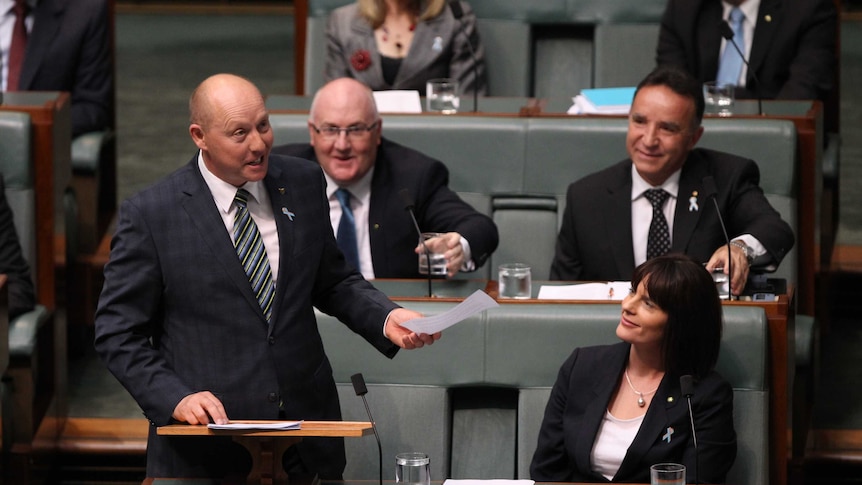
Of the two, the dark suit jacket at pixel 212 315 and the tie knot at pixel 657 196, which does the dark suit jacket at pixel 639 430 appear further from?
the tie knot at pixel 657 196

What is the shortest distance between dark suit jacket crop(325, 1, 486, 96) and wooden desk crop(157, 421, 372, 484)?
5.65 ft

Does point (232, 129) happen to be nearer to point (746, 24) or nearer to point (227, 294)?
point (227, 294)

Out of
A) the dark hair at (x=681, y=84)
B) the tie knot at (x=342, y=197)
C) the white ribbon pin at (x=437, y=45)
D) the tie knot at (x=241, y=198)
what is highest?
the white ribbon pin at (x=437, y=45)

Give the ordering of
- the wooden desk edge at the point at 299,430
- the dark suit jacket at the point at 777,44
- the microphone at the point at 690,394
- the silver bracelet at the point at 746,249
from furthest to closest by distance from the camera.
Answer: the dark suit jacket at the point at 777,44 → the silver bracelet at the point at 746,249 → the microphone at the point at 690,394 → the wooden desk edge at the point at 299,430

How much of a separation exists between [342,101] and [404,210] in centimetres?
22

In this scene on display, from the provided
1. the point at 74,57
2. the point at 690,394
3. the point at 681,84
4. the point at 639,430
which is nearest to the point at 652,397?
the point at 639,430

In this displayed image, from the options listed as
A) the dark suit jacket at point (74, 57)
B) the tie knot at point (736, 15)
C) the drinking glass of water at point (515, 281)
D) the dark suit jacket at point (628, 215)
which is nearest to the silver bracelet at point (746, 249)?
the dark suit jacket at point (628, 215)

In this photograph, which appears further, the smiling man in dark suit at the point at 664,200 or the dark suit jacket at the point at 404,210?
the dark suit jacket at the point at 404,210

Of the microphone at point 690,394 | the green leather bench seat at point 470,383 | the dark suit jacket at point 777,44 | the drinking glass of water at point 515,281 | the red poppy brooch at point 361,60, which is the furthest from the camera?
the red poppy brooch at point 361,60

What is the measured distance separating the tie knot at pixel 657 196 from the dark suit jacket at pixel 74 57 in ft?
4.43

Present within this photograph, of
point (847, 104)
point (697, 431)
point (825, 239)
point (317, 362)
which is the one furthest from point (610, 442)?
point (847, 104)

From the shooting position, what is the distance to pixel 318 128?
2562 millimetres

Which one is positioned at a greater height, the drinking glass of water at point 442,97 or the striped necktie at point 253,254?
the drinking glass of water at point 442,97

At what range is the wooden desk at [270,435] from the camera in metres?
1.48
